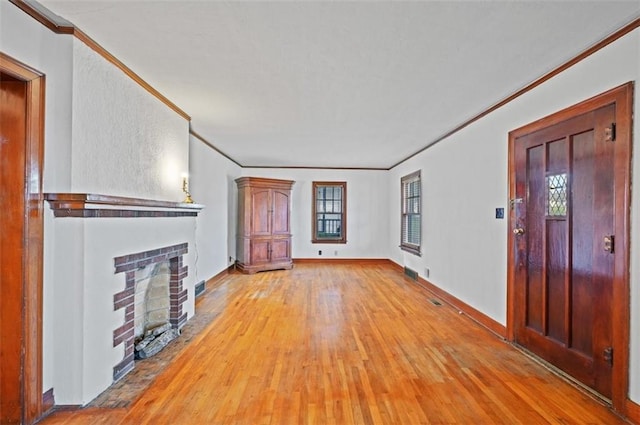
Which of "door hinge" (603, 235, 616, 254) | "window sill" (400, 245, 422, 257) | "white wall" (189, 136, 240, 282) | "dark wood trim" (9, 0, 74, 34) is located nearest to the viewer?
"dark wood trim" (9, 0, 74, 34)

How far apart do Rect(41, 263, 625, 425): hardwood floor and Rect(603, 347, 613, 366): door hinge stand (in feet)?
0.92

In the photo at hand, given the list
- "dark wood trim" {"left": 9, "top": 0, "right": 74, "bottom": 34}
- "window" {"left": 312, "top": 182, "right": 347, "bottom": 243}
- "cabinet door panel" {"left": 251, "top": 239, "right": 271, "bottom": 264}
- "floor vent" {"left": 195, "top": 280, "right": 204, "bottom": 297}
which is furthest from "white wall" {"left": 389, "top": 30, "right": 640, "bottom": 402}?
"floor vent" {"left": 195, "top": 280, "right": 204, "bottom": 297}

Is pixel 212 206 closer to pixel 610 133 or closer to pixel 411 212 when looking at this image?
pixel 411 212

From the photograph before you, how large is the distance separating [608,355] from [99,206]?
3465mm

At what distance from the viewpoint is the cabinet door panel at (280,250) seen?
666 centimetres

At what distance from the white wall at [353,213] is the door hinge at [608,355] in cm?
579

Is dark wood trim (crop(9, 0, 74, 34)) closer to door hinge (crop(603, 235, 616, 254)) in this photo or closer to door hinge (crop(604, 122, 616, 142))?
door hinge (crop(604, 122, 616, 142))

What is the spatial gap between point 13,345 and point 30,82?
151 centimetres

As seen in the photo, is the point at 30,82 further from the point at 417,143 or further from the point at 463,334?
the point at 417,143

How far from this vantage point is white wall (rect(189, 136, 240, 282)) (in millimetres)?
4652

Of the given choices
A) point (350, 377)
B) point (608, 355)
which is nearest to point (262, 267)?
point (350, 377)

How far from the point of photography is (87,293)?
201cm

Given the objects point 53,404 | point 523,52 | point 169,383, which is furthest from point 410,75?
point 53,404

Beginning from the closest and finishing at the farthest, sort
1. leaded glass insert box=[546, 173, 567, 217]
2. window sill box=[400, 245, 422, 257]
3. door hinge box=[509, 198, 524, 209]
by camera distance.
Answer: leaded glass insert box=[546, 173, 567, 217]
door hinge box=[509, 198, 524, 209]
window sill box=[400, 245, 422, 257]
